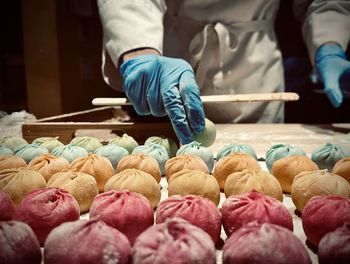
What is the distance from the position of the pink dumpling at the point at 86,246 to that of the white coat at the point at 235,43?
6.20 ft

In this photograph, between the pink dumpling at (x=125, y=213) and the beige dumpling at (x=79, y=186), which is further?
the beige dumpling at (x=79, y=186)

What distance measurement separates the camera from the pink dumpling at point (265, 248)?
695 millimetres

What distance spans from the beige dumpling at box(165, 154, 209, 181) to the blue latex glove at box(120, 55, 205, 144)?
1.25 ft

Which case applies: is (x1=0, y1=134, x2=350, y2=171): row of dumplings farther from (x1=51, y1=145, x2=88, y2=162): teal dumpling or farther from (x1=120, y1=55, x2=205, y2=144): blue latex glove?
(x1=120, y1=55, x2=205, y2=144): blue latex glove

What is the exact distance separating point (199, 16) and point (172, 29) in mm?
225

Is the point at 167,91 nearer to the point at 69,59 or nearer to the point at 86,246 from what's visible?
the point at 86,246

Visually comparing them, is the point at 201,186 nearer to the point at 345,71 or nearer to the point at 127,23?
the point at 127,23

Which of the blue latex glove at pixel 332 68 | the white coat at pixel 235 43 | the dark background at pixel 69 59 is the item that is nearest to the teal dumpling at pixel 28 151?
the white coat at pixel 235 43

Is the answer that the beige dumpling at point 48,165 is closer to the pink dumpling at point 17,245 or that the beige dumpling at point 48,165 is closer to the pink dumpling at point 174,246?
the pink dumpling at point 17,245

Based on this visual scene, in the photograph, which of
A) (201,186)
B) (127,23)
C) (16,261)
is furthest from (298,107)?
(16,261)

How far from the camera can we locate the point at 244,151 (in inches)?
63.9

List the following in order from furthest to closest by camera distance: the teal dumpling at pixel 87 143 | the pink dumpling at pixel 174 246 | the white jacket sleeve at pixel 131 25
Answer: the white jacket sleeve at pixel 131 25 < the teal dumpling at pixel 87 143 < the pink dumpling at pixel 174 246

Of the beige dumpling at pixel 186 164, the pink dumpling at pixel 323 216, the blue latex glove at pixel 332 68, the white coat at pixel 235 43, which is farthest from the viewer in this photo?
the white coat at pixel 235 43

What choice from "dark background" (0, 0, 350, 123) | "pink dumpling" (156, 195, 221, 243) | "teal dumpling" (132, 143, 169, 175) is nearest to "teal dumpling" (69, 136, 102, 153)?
"teal dumpling" (132, 143, 169, 175)
